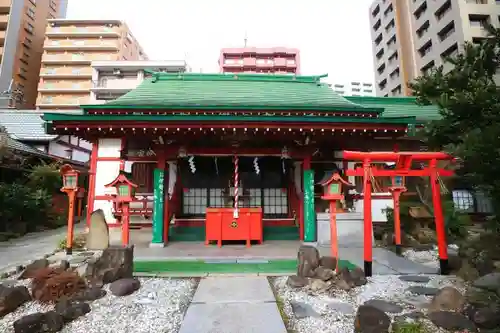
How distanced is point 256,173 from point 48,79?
46801 millimetres

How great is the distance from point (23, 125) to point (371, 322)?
24398mm

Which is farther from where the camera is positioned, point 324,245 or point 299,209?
point 299,209

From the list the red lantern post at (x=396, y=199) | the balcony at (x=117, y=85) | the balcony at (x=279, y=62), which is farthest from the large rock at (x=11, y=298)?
the balcony at (x=279, y=62)

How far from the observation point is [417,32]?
34.1m

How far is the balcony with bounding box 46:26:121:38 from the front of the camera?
4334 cm

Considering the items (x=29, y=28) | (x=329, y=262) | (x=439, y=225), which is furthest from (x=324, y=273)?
(x=29, y=28)

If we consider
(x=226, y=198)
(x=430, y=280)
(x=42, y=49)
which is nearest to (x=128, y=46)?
(x=42, y=49)

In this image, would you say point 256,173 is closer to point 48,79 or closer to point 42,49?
point 48,79

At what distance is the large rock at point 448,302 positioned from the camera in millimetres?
3990

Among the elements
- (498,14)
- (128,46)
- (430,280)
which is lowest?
(430,280)

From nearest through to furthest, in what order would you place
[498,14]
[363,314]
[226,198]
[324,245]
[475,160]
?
[363,314], [475,160], [324,245], [226,198], [498,14]

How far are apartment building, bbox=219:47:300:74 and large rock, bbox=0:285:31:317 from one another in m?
53.9

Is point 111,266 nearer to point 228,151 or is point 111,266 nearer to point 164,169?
point 164,169

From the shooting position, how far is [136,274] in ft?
18.6
